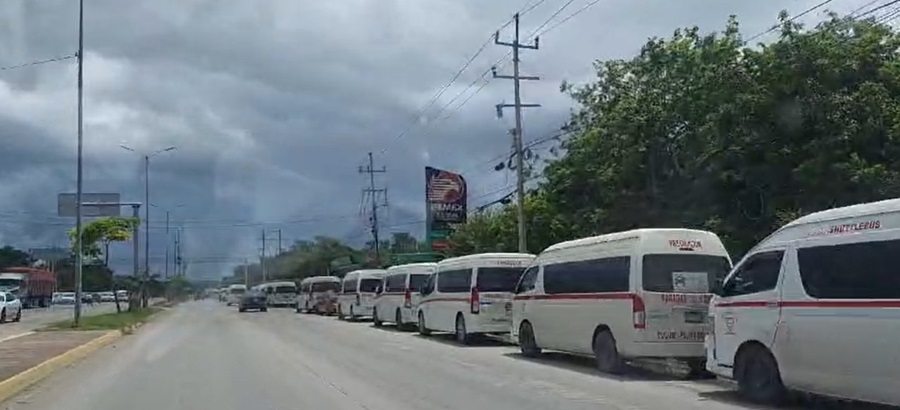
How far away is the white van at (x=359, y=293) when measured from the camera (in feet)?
153

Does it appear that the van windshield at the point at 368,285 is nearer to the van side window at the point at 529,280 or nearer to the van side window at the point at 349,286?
the van side window at the point at 349,286

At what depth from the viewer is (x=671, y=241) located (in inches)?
744

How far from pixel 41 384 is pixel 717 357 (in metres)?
11.1

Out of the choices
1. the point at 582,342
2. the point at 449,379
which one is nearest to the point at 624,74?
the point at 582,342

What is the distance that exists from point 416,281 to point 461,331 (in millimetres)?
7914

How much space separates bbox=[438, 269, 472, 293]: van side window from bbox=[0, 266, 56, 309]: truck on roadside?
1730 inches

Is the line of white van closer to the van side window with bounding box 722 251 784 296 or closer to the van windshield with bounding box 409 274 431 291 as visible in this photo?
the van side window with bounding box 722 251 784 296

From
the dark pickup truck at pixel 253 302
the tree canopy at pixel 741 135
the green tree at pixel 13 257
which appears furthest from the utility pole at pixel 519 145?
the green tree at pixel 13 257

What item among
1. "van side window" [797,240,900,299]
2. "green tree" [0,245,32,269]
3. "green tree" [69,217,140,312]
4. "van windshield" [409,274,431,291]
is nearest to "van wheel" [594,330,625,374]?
"van side window" [797,240,900,299]

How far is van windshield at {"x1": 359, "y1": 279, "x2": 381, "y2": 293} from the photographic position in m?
46.4

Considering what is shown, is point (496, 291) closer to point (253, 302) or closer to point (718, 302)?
point (718, 302)

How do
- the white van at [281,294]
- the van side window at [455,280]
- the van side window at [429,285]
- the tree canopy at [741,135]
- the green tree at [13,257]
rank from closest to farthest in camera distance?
the tree canopy at [741,135]
the van side window at [455,280]
the van side window at [429,285]
the white van at [281,294]
the green tree at [13,257]

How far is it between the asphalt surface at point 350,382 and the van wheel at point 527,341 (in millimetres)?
426

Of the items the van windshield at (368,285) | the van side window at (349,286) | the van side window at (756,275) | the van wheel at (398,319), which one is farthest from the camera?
the van side window at (349,286)
